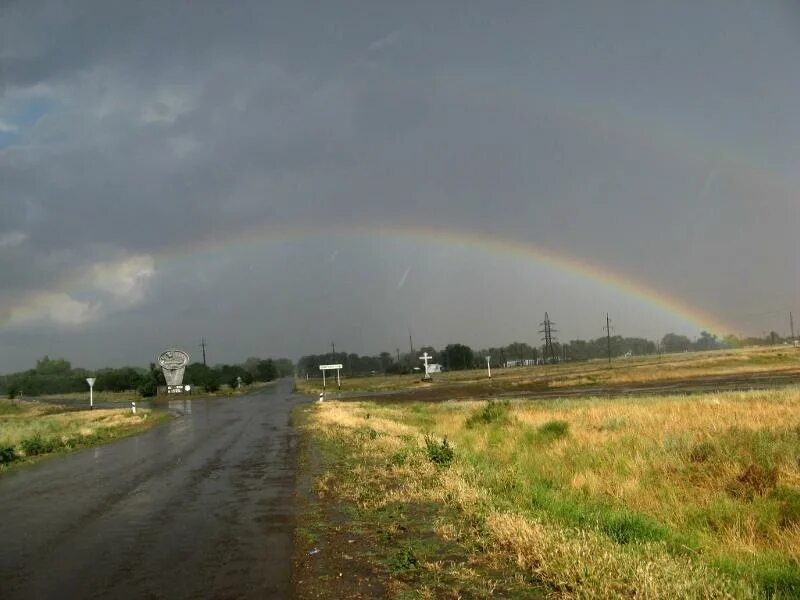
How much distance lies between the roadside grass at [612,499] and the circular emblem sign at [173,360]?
3829 inches

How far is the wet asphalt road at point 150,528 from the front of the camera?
304 inches

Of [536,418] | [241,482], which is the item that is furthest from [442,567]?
[536,418]

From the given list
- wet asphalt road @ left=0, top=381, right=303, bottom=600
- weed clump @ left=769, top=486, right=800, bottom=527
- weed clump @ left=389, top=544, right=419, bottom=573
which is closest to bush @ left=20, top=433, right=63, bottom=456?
wet asphalt road @ left=0, top=381, right=303, bottom=600

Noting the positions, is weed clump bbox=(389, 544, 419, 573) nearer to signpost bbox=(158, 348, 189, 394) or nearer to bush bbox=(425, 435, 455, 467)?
bush bbox=(425, 435, 455, 467)

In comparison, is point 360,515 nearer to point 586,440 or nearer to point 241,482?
point 241,482

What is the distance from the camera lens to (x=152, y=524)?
11266 mm

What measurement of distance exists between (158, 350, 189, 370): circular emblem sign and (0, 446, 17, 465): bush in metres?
91.0

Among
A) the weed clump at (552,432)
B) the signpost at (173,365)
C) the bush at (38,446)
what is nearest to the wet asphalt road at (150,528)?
the bush at (38,446)

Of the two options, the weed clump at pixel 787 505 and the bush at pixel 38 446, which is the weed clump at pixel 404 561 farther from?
the bush at pixel 38 446

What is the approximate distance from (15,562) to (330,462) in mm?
10024

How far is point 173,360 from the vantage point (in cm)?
11281

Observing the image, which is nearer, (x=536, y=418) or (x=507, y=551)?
(x=507, y=551)

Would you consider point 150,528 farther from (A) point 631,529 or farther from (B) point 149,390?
(B) point 149,390

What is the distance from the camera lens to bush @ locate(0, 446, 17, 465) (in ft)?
75.6
